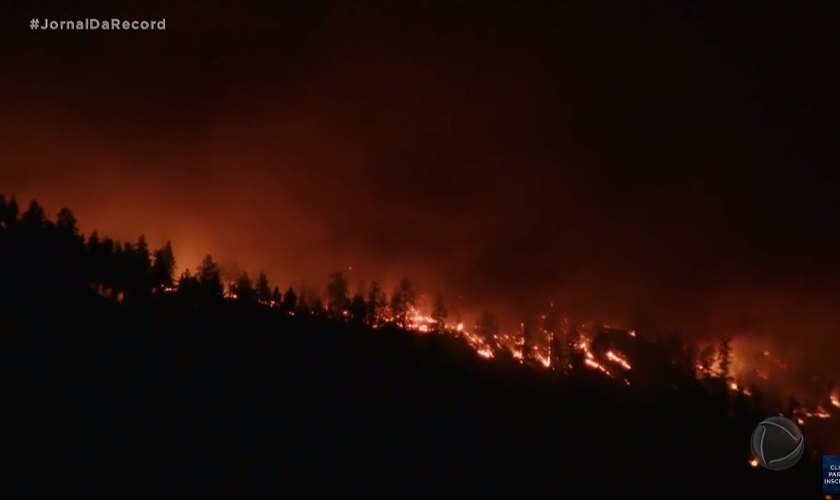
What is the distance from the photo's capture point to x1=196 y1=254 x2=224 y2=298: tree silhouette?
402 feet

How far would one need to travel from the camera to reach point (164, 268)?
125m

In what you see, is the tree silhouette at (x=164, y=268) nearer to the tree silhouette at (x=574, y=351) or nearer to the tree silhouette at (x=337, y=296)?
the tree silhouette at (x=337, y=296)

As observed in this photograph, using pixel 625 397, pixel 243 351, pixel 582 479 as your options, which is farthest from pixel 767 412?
pixel 243 351

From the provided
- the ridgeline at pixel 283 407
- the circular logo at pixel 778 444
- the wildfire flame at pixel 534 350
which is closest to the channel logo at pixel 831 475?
the circular logo at pixel 778 444

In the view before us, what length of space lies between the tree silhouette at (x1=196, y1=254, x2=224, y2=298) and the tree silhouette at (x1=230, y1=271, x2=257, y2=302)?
283cm

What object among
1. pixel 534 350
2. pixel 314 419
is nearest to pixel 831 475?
pixel 314 419

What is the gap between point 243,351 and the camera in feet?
355

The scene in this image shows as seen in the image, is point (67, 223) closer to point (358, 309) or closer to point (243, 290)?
point (243, 290)

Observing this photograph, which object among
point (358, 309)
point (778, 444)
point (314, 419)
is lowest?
point (778, 444)

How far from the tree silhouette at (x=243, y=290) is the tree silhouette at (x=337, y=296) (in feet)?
46.6

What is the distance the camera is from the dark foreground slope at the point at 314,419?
7531 cm

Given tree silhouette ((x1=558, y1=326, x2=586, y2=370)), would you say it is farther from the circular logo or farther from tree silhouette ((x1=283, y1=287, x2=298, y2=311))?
the circular logo

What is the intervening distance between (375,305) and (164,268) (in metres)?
37.7

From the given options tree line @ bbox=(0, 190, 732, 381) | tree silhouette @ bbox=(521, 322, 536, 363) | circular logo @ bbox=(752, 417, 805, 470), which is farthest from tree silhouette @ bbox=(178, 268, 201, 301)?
circular logo @ bbox=(752, 417, 805, 470)
